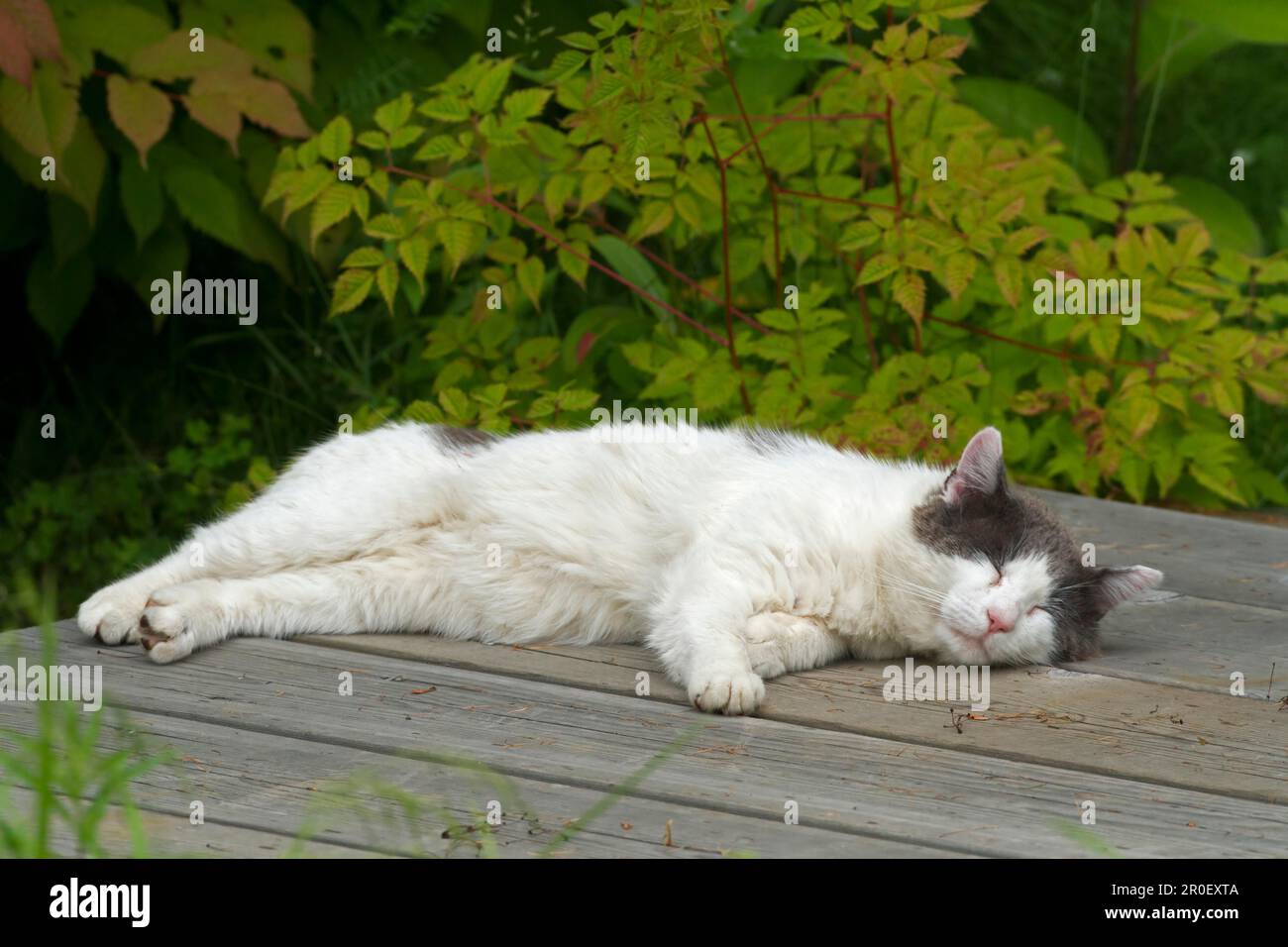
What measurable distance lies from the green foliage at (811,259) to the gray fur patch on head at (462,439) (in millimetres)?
288

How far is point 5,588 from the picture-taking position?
4.85 metres

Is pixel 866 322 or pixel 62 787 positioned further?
pixel 866 322

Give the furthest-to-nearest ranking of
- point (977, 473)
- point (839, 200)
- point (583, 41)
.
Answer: point (839, 200)
point (583, 41)
point (977, 473)

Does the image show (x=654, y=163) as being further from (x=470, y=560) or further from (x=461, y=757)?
(x=461, y=757)

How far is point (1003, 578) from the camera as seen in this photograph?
2.95m

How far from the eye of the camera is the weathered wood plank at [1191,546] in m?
3.56

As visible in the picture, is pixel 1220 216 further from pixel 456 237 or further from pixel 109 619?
pixel 109 619

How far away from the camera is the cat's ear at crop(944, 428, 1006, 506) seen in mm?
3008

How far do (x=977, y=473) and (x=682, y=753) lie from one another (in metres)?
1.02

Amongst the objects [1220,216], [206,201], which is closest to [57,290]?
[206,201]

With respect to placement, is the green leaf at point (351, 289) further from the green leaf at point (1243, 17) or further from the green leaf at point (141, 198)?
the green leaf at point (1243, 17)

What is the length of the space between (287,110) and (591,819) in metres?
2.49

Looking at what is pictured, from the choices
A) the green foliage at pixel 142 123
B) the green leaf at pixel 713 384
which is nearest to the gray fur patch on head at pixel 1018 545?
the green leaf at pixel 713 384

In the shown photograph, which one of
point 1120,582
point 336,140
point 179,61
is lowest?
point 1120,582
